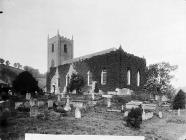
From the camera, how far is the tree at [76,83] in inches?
296

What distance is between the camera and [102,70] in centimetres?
816

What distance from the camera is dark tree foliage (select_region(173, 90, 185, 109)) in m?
6.33

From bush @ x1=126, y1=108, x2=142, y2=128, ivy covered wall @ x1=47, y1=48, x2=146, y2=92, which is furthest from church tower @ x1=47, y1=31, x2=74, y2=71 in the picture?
bush @ x1=126, y1=108, x2=142, y2=128

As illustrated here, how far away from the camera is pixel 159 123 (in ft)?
20.4

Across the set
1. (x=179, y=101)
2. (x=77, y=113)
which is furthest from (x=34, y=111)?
(x=179, y=101)

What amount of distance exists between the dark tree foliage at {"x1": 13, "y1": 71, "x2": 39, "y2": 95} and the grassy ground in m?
0.61

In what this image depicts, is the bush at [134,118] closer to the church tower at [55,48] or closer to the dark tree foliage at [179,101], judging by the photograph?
the dark tree foliage at [179,101]

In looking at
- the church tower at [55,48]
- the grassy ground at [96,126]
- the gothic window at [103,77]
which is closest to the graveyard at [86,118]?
the grassy ground at [96,126]

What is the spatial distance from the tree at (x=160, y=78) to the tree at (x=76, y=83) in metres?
1.94

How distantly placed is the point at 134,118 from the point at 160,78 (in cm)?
195

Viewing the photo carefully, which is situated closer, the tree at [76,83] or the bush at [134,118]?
the bush at [134,118]

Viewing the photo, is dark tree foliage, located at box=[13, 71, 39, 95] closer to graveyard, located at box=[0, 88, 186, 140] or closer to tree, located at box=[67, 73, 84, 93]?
graveyard, located at box=[0, 88, 186, 140]

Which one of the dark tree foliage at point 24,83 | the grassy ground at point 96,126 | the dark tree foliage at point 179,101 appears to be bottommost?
the grassy ground at point 96,126

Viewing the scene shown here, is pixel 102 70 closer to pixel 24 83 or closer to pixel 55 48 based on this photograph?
pixel 55 48
